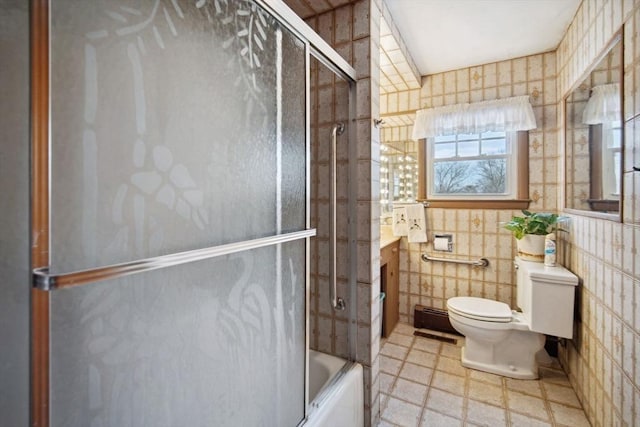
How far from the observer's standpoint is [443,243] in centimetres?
271

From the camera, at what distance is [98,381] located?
1.86 ft

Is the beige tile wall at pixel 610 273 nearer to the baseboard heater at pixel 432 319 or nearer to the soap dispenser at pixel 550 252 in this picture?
the soap dispenser at pixel 550 252

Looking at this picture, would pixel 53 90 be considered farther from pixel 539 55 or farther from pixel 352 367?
pixel 539 55

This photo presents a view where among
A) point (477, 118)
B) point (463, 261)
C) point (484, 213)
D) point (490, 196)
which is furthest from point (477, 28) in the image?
point (463, 261)

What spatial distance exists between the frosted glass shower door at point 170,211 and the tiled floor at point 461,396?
111 centimetres

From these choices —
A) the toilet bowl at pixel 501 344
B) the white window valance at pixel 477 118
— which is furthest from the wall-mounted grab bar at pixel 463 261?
the white window valance at pixel 477 118

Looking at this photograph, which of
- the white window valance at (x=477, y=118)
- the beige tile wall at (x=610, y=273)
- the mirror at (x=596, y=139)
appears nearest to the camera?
the beige tile wall at (x=610, y=273)

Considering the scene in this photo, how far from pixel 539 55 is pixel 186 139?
2870 millimetres

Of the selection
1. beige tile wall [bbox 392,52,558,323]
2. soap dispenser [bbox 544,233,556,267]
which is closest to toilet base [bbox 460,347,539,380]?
beige tile wall [bbox 392,52,558,323]

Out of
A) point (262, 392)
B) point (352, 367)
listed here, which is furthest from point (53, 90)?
point (352, 367)

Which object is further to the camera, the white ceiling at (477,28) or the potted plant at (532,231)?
the potted plant at (532,231)

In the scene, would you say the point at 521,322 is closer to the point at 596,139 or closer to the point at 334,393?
the point at 596,139

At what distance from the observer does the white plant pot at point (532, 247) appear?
7.13 ft

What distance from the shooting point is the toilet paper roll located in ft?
8.87
